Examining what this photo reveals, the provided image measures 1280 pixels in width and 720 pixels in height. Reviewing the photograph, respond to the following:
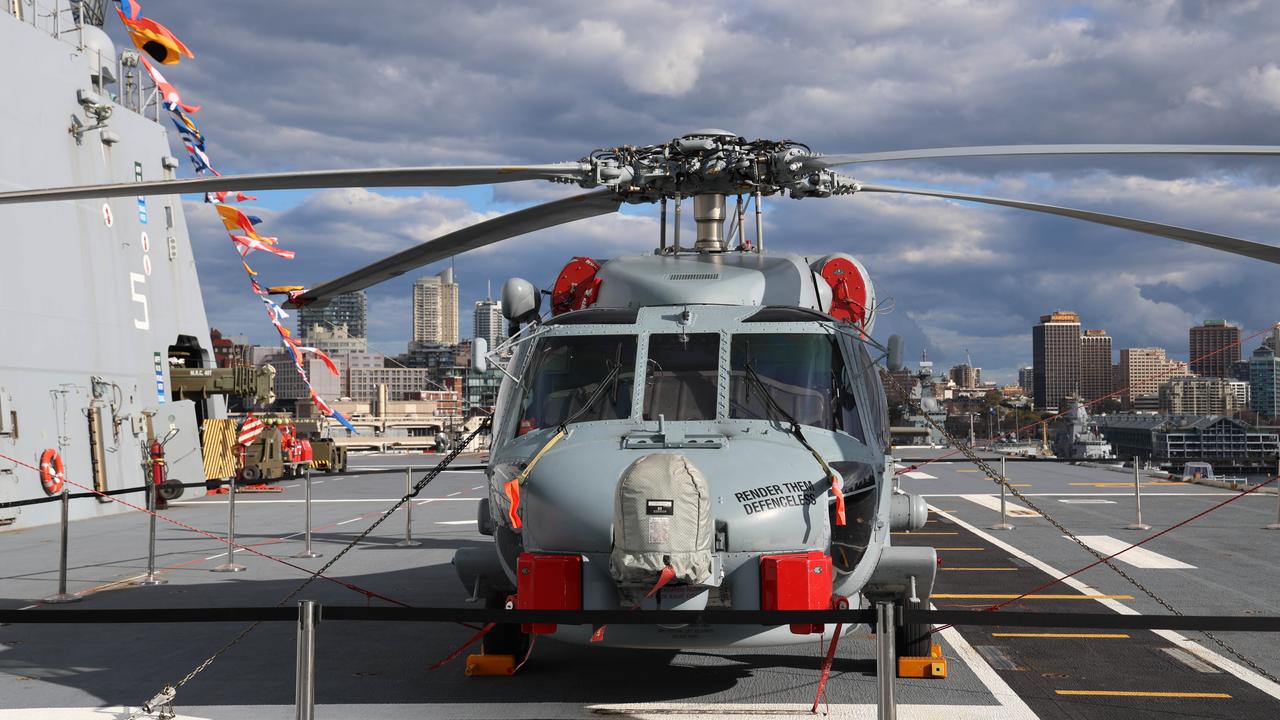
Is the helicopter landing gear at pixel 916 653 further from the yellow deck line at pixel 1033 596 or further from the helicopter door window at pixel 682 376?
the yellow deck line at pixel 1033 596

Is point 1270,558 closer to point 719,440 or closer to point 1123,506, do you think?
point 1123,506

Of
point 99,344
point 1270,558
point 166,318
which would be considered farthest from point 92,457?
point 1270,558

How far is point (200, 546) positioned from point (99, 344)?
627cm

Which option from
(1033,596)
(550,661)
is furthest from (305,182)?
(1033,596)

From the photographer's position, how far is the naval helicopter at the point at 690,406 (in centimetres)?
545

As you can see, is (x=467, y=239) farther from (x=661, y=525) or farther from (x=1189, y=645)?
(x=1189, y=645)

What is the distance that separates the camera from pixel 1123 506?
19594mm

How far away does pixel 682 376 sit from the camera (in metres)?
6.76

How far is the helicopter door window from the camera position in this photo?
21.7 feet

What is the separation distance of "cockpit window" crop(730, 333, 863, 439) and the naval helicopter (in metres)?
0.01

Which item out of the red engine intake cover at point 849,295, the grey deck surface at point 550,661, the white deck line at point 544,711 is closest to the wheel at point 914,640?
the grey deck surface at point 550,661

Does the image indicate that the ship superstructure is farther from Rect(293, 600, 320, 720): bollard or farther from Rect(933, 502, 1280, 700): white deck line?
Rect(933, 502, 1280, 700): white deck line

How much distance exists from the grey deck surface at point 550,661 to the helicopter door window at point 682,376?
1.77 m

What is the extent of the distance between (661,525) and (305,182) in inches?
125
